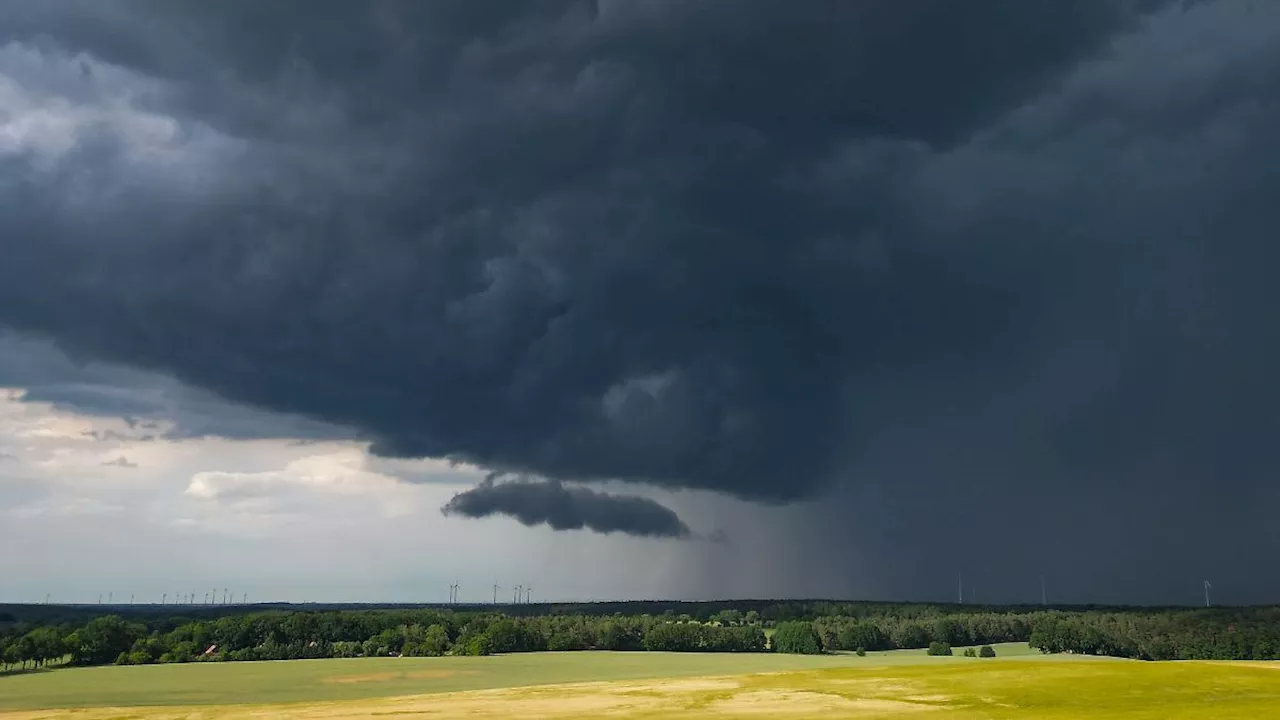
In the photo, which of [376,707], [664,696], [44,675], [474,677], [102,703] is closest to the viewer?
[376,707]

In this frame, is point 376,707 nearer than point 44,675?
Yes

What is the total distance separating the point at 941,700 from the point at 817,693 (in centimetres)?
1692

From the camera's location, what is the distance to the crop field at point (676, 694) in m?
86.3

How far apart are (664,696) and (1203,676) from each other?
2593 inches

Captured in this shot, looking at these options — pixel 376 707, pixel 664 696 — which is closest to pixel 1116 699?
pixel 664 696

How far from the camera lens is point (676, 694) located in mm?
107938

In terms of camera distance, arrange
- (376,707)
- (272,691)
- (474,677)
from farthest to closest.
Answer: (474,677) → (272,691) → (376,707)

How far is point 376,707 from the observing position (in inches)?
3903

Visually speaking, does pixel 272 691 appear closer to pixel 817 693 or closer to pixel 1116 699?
pixel 817 693

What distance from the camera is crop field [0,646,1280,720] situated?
283 feet

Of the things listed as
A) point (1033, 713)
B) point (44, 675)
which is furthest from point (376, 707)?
point (44, 675)

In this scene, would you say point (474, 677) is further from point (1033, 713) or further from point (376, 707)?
point (1033, 713)

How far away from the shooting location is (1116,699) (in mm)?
90125

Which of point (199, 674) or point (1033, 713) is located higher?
point (1033, 713)
